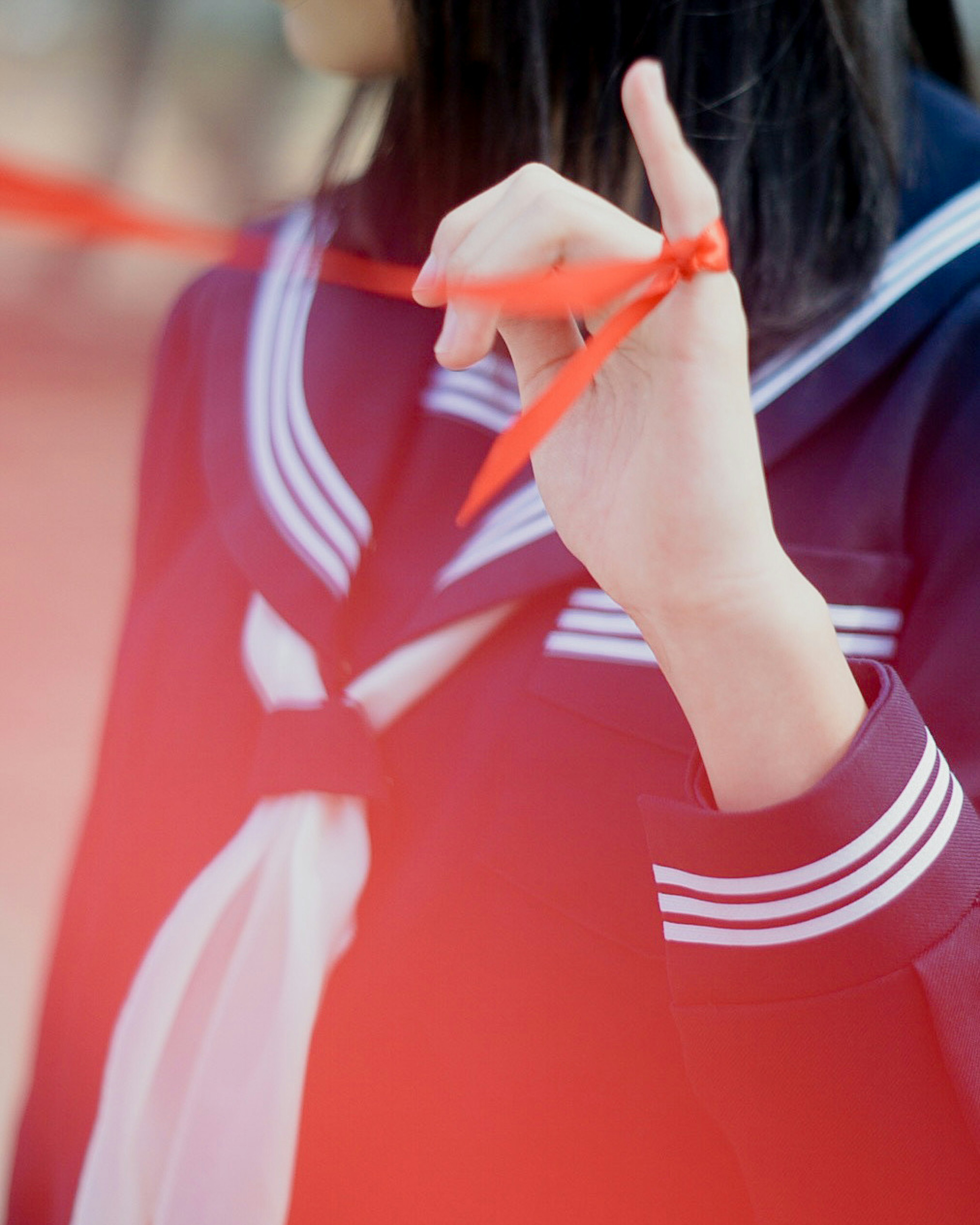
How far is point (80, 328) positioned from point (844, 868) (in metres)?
1.93

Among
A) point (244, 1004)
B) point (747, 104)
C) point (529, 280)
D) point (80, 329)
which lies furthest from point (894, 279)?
point (80, 329)

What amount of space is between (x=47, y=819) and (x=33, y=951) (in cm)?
14

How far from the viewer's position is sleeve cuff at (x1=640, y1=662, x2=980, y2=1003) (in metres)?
0.32

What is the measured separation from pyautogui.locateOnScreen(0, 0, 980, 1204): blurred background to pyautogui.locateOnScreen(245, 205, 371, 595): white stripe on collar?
523 mm

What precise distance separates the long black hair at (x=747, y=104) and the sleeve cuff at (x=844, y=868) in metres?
0.21

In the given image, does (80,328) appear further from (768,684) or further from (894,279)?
(768,684)

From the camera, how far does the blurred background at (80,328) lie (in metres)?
1.18

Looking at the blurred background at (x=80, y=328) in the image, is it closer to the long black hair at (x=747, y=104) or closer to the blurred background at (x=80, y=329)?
the blurred background at (x=80, y=329)

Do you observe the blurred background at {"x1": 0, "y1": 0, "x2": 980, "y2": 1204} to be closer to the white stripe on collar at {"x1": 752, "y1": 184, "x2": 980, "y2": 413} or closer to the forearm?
the white stripe on collar at {"x1": 752, "y1": 184, "x2": 980, "y2": 413}

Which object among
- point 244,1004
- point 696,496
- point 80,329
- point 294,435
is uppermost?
point 696,496

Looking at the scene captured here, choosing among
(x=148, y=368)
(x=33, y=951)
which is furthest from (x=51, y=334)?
(x=33, y=951)

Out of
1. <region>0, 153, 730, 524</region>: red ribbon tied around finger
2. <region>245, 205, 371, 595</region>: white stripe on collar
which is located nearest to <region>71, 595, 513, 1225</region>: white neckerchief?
<region>245, 205, 371, 595</region>: white stripe on collar

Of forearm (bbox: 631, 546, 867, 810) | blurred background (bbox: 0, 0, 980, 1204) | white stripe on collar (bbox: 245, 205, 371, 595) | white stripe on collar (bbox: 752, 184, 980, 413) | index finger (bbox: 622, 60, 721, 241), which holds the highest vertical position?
index finger (bbox: 622, 60, 721, 241)

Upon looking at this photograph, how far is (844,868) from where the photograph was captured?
326 millimetres
